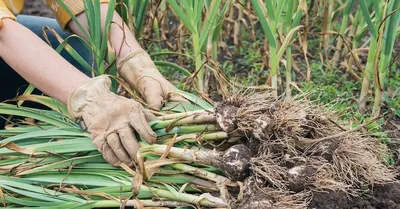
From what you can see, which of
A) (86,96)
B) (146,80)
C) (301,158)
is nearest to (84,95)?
(86,96)

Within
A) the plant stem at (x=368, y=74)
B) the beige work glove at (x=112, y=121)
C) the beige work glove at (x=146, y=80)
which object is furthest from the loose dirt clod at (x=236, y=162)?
the plant stem at (x=368, y=74)

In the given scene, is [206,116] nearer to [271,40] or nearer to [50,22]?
[271,40]

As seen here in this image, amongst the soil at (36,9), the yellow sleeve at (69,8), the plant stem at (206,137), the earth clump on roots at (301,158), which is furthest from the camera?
the soil at (36,9)

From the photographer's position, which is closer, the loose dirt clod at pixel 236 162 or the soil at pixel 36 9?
the loose dirt clod at pixel 236 162

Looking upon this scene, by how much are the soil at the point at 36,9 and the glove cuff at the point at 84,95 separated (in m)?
2.50

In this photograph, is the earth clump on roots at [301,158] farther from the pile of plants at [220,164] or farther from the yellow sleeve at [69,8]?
the yellow sleeve at [69,8]

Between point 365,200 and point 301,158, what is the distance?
0.23m

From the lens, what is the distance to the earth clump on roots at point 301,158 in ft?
4.91

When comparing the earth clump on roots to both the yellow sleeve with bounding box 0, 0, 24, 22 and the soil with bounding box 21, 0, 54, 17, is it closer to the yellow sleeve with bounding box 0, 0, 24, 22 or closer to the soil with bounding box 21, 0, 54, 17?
the yellow sleeve with bounding box 0, 0, 24, 22

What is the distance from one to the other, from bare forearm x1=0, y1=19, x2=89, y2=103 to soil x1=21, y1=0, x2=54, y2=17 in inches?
93.0

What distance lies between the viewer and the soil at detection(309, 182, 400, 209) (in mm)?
1527

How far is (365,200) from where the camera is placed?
5.22 ft

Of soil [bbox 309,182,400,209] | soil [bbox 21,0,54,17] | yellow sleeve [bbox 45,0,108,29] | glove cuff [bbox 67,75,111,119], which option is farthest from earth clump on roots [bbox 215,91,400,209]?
soil [bbox 21,0,54,17]

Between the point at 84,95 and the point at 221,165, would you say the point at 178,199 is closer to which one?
the point at 221,165
